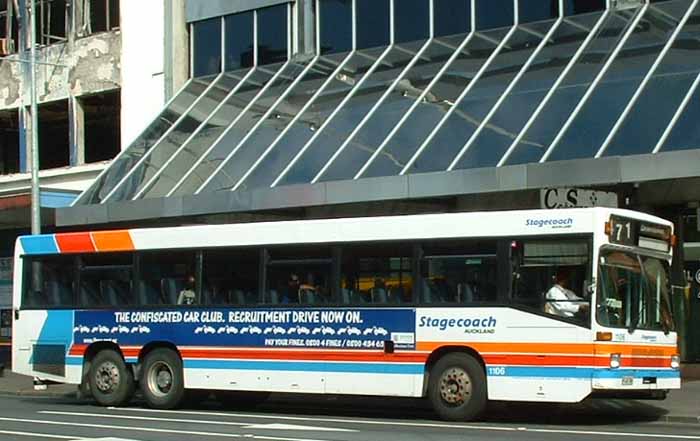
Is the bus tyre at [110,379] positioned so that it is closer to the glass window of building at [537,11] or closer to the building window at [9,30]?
the glass window of building at [537,11]

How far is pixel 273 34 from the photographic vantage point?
30.1 meters

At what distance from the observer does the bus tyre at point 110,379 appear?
68.3 ft

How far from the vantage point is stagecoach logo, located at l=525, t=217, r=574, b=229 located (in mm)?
16484

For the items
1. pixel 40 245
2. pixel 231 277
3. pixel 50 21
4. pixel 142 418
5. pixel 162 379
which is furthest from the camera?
pixel 50 21

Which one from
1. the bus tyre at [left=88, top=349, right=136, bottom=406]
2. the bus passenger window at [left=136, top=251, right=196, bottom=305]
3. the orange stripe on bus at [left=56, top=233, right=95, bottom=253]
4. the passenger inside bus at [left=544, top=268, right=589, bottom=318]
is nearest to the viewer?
the passenger inside bus at [left=544, top=268, right=589, bottom=318]

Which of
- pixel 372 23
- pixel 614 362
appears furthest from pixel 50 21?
pixel 614 362

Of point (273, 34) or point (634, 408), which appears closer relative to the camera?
point (634, 408)

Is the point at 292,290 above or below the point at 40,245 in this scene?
below

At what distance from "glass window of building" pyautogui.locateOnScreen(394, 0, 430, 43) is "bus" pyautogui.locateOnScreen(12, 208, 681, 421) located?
30.2 ft

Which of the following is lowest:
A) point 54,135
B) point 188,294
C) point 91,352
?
point 91,352

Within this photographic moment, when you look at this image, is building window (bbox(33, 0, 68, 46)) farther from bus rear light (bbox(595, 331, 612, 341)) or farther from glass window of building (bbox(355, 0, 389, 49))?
bus rear light (bbox(595, 331, 612, 341))

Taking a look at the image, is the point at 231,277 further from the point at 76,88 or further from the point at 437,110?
the point at 76,88

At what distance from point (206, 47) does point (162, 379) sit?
13235 mm

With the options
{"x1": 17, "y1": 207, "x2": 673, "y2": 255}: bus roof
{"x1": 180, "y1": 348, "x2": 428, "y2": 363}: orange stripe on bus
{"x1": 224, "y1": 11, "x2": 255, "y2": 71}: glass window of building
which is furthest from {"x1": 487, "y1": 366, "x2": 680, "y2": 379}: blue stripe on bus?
{"x1": 224, "y1": 11, "x2": 255, "y2": 71}: glass window of building
